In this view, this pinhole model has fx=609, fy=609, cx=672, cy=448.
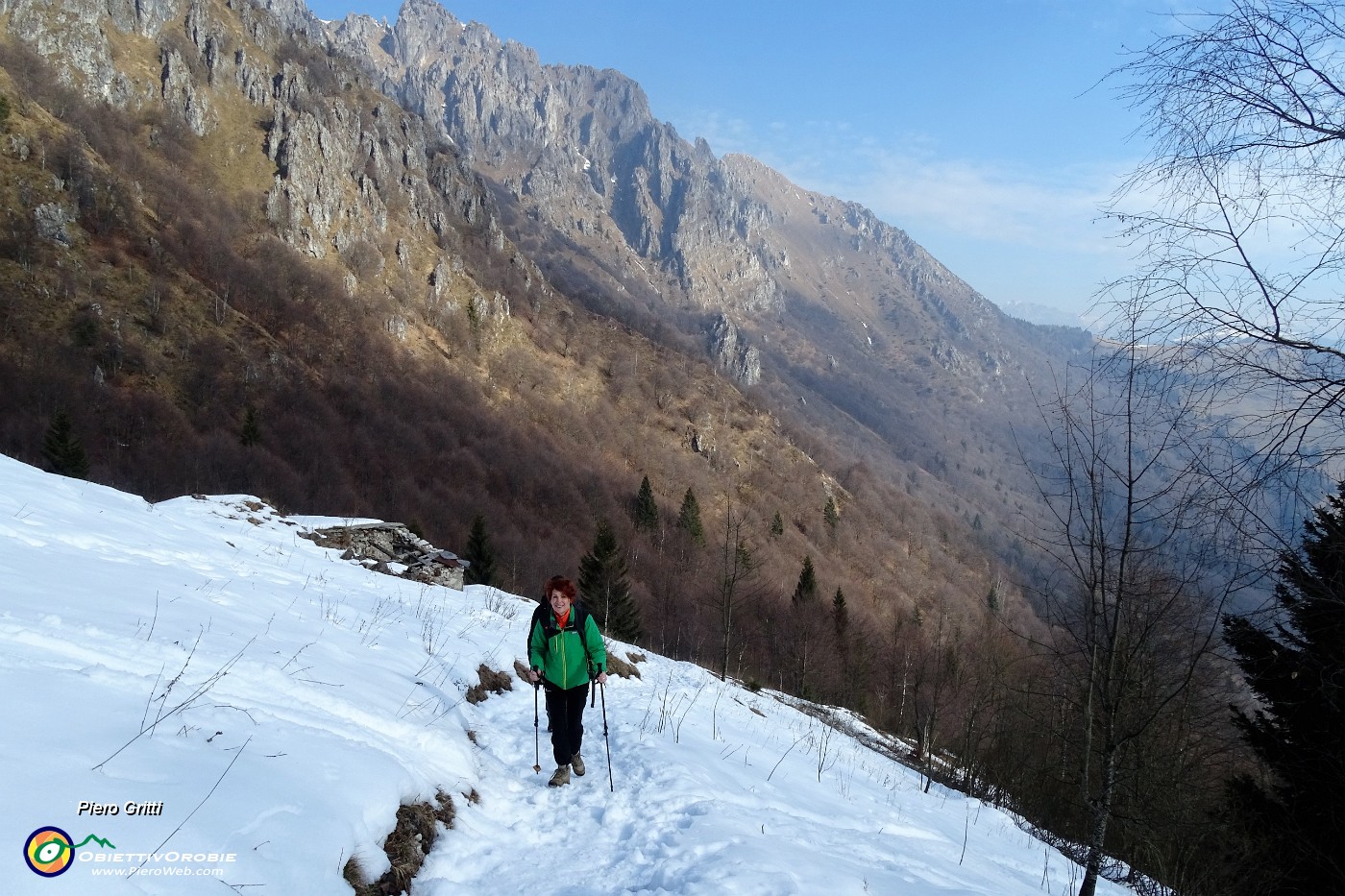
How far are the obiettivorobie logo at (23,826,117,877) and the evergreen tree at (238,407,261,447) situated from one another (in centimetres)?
6560

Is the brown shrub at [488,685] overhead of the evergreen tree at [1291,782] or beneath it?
beneath

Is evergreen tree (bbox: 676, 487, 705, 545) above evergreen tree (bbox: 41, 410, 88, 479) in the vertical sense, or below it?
above

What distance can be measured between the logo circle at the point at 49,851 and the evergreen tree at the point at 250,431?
65.6 metres

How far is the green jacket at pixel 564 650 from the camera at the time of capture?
564cm

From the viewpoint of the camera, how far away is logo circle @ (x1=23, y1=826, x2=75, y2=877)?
224 cm

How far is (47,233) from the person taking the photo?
57500 mm

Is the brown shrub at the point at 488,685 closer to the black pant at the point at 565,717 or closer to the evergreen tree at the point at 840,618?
the black pant at the point at 565,717

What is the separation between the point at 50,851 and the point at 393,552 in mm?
17356

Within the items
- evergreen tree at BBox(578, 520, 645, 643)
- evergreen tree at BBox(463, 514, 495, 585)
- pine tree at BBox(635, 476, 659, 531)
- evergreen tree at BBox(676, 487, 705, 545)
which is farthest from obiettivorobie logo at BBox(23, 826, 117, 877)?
evergreen tree at BBox(676, 487, 705, 545)

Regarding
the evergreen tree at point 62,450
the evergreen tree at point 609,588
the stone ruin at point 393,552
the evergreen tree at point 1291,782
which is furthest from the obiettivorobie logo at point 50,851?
the evergreen tree at point 62,450

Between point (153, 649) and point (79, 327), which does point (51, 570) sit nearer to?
point (153, 649)

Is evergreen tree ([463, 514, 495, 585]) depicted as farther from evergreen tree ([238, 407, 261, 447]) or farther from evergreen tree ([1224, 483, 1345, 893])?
evergreen tree ([238, 407, 261, 447])

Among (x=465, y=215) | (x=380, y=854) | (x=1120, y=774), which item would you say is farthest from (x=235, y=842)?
(x=465, y=215)

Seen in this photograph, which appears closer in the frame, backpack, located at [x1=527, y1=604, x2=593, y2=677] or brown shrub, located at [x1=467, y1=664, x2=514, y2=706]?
backpack, located at [x1=527, y1=604, x2=593, y2=677]
